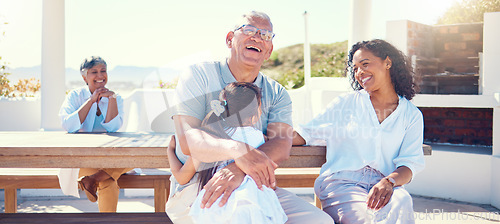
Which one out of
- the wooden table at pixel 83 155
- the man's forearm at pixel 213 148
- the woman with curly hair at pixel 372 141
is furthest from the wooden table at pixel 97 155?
the man's forearm at pixel 213 148

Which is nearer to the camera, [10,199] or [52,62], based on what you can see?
[10,199]

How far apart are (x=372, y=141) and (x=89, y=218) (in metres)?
1.55

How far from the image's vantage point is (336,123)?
2523 millimetres

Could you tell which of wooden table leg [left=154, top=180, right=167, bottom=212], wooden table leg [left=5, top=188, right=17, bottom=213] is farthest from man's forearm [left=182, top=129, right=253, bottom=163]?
wooden table leg [left=5, top=188, right=17, bottom=213]

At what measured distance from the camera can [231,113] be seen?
A: 1.97 meters

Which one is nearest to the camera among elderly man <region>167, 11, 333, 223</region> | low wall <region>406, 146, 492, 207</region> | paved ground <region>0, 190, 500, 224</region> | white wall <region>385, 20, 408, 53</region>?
elderly man <region>167, 11, 333, 223</region>

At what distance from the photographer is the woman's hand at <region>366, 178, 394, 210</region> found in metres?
2.19

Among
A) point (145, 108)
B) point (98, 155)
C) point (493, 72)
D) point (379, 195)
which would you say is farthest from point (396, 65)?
point (145, 108)

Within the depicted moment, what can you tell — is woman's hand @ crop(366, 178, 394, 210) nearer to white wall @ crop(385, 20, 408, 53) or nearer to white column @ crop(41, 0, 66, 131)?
white wall @ crop(385, 20, 408, 53)

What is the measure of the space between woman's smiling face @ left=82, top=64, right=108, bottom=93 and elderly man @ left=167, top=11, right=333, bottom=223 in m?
1.54

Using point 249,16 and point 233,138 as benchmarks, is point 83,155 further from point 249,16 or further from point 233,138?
point 249,16

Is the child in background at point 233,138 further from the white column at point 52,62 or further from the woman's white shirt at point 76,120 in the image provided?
the white column at point 52,62

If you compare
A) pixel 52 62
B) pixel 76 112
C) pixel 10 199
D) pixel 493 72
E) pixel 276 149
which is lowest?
pixel 10 199

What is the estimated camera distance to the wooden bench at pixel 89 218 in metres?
2.41
